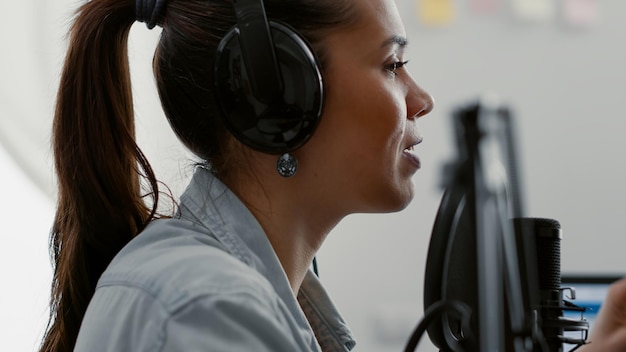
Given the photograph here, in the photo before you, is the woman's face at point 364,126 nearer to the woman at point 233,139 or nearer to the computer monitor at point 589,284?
the woman at point 233,139

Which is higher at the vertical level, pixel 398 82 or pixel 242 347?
pixel 398 82

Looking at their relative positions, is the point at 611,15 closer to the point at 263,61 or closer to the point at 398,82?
the point at 398,82

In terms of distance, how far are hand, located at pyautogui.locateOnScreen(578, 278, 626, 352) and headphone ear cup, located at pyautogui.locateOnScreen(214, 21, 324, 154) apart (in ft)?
1.09

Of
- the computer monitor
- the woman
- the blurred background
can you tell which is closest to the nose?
the woman

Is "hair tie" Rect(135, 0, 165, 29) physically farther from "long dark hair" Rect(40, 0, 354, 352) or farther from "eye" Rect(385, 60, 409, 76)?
"eye" Rect(385, 60, 409, 76)

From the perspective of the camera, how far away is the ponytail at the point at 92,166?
0.86 m

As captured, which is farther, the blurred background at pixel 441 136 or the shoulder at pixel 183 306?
the blurred background at pixel 441 136

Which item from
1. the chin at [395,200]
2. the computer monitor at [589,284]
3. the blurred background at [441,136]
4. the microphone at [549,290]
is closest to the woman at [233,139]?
the chin at [395,200]

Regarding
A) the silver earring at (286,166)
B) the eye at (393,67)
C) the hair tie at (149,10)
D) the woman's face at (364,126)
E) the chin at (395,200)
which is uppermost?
the hair tie at (149,10)

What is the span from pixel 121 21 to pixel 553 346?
22.2 inches

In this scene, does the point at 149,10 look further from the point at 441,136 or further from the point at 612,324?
the point at 441,136

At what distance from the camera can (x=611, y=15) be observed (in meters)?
1.77

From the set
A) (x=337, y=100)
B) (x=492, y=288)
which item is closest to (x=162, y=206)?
(x=337, y=100)

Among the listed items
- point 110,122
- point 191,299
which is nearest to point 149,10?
point 110,122
